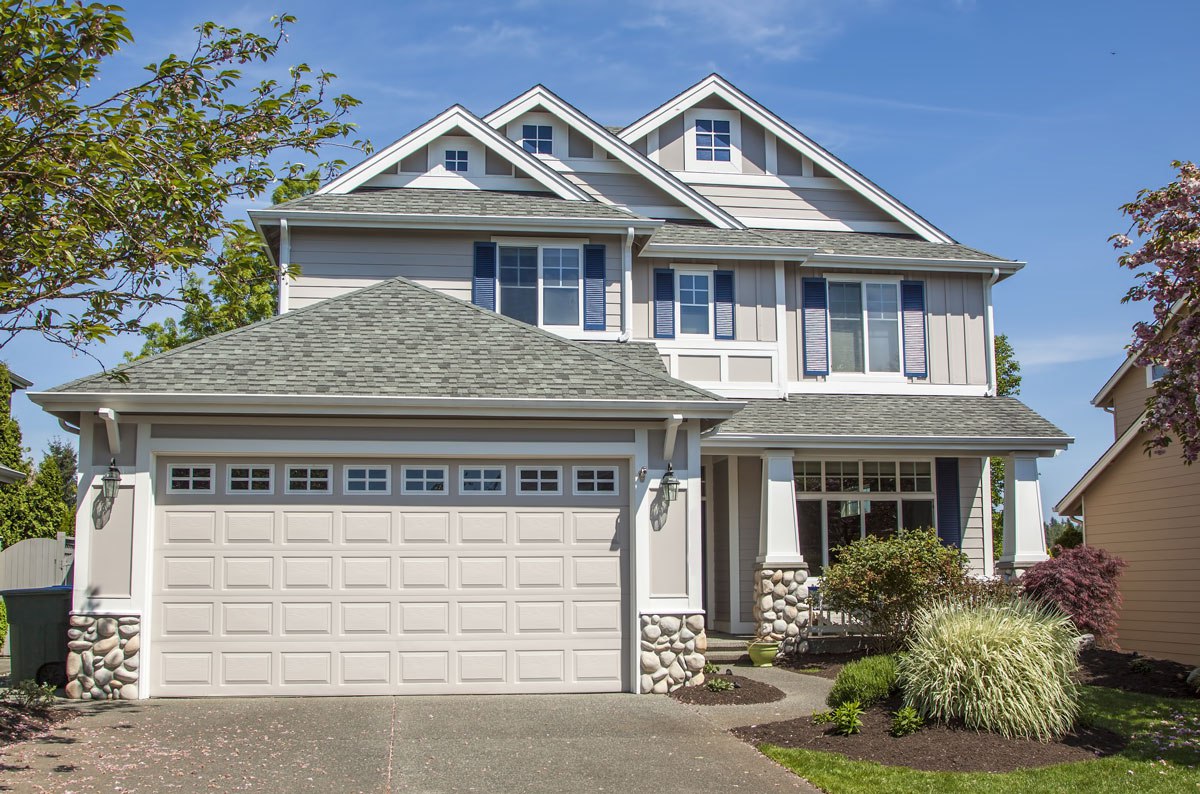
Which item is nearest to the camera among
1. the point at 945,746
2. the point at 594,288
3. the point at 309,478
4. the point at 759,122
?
the point at 945,746

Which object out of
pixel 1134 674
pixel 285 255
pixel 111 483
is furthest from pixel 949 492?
pixel 111 483

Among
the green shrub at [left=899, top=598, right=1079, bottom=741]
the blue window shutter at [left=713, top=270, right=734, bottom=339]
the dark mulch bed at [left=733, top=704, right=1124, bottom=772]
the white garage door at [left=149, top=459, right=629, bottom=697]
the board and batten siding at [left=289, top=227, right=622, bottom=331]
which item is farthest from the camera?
Answer: the blue window shutter at [left=713, top=270, right=734, bottom=339]

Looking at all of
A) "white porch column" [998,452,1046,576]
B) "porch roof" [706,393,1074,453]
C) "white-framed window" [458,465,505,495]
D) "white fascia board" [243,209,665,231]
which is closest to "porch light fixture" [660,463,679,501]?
"white-framed window" [458,465,505,495]

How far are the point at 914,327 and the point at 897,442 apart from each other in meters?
3.06

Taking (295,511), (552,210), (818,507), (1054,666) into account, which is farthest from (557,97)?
(1054,666)

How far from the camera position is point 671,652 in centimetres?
1262

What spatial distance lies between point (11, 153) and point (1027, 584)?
13.3 metres

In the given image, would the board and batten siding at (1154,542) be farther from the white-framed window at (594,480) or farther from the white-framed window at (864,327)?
the white-framed window at (594,480)

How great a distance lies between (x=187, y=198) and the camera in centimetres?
964

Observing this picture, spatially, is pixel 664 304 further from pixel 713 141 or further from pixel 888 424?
pixel 888 424

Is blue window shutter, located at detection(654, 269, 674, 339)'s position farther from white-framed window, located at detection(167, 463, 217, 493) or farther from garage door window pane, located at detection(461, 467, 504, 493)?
white-framed window, located at detection(167, 463, 217, 493)

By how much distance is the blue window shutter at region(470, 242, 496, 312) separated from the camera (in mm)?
17219

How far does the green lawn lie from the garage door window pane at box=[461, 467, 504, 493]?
14.4ft

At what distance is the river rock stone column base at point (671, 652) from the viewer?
1256cm
